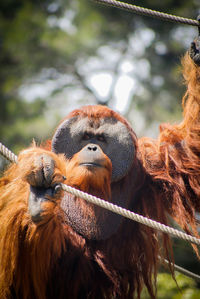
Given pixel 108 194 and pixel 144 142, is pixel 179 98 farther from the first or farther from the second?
pixel 108 194

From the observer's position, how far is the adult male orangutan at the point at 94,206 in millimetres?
3018

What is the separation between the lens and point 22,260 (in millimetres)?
3094

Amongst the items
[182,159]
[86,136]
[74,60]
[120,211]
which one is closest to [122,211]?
[120,211]

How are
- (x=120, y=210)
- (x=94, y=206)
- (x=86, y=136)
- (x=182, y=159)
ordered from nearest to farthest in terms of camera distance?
(x=120, y=210), (x=94, y=206), (x=86, y=136), (x=182, y=159)

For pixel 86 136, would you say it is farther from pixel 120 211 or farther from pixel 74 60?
pixel 74 60

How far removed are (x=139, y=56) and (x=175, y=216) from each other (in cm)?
826

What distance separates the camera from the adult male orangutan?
119 inches

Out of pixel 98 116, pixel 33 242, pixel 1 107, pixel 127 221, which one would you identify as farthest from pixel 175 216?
pixel 1 107

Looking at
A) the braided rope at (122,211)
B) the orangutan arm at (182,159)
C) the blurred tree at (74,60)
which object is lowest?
the braided rope at (122,211)

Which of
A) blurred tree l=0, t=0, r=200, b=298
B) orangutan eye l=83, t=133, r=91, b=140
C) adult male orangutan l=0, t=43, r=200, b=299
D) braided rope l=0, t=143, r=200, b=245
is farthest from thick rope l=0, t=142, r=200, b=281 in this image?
blurred tree l=0, t=0, r=200, b=298

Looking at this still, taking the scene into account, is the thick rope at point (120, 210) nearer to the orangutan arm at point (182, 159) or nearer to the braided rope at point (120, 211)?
the braided rope at point (120, 211)

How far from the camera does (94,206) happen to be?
11.4 feet

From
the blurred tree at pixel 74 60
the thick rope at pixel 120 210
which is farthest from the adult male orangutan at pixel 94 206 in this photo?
the blurred tree at pixel 74 60

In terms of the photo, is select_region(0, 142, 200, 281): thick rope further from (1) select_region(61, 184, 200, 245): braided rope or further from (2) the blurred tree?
(2) the blurred tree
